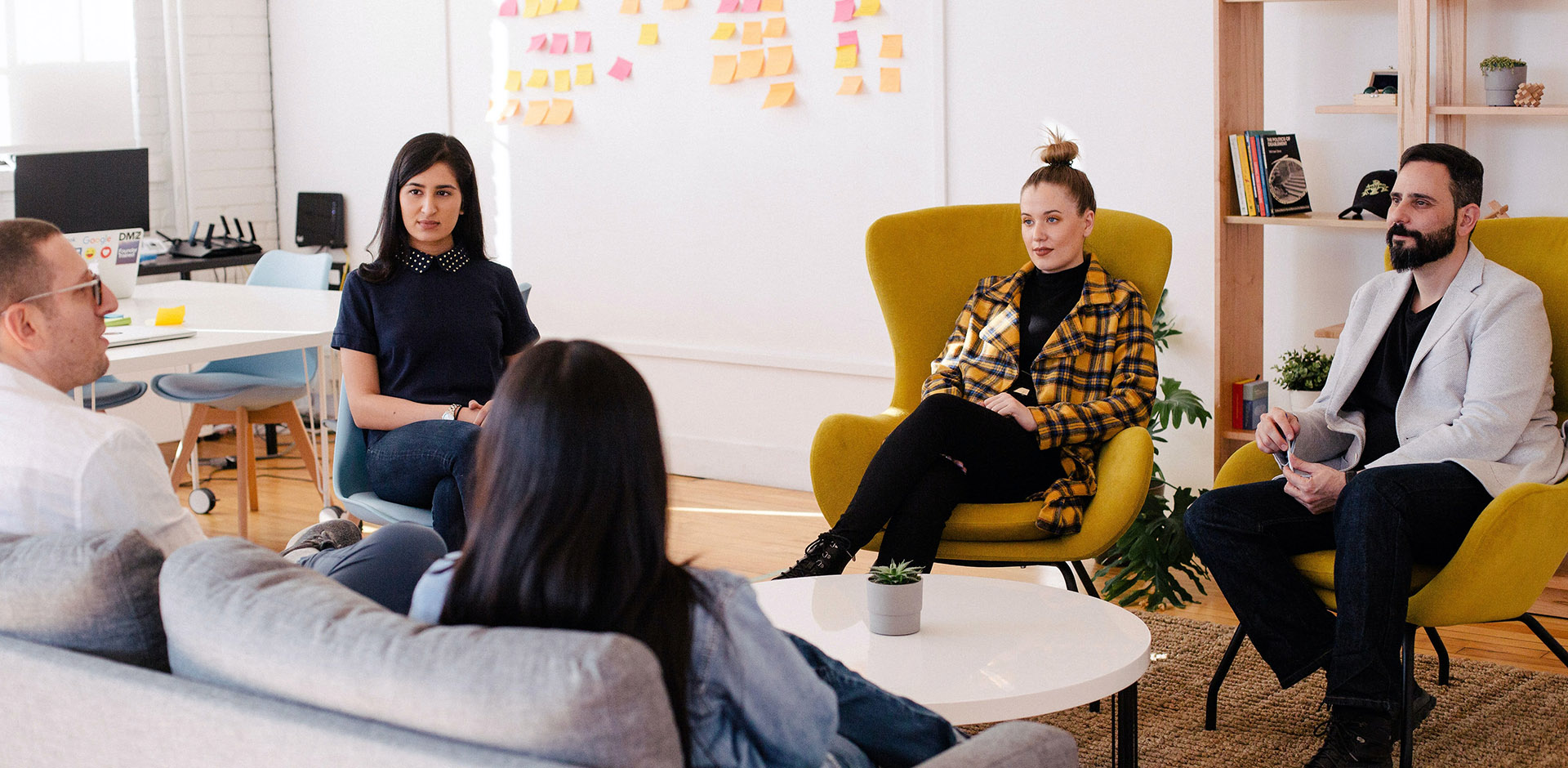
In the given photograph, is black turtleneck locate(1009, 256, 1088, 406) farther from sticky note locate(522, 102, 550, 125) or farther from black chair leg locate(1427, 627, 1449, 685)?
sticky note locate(522, 102, 550, 125)

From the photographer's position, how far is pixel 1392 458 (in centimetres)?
272

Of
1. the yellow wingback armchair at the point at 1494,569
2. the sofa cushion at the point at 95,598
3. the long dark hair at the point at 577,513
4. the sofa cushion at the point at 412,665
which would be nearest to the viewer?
the sofa cushion at the point at 412,665

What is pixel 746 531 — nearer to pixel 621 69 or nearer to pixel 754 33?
pixel 754 33

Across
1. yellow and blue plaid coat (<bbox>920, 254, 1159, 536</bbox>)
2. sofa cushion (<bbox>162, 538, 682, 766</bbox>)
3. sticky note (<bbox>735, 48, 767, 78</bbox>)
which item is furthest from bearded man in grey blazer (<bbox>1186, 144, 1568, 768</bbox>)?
sticky note (<bbox>735, 48, 767, 78</bbox>)

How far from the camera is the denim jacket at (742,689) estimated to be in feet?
4.30

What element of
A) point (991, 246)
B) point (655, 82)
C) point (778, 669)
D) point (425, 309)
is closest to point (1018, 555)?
point (991, 246)

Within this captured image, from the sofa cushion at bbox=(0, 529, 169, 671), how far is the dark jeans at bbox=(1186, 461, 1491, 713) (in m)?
1.91

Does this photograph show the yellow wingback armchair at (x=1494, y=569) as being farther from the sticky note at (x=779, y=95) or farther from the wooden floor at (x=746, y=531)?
the sticky note at (x=779, y=95)

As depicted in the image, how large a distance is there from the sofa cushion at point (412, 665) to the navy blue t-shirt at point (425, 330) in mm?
1813

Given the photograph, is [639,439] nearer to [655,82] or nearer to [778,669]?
[778,669]

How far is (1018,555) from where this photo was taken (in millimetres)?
2924

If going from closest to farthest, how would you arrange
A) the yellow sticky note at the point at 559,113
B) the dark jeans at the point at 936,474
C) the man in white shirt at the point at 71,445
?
the man in white shirt at the point at 71,445, the dark jeans at the point at 936,474, the yellow sticky note at the point at 559,113

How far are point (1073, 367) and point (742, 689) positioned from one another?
6.56 feet

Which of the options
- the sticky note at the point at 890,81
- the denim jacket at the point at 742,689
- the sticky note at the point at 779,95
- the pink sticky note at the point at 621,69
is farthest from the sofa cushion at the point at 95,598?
the pink sticky note at the point at 621,69
